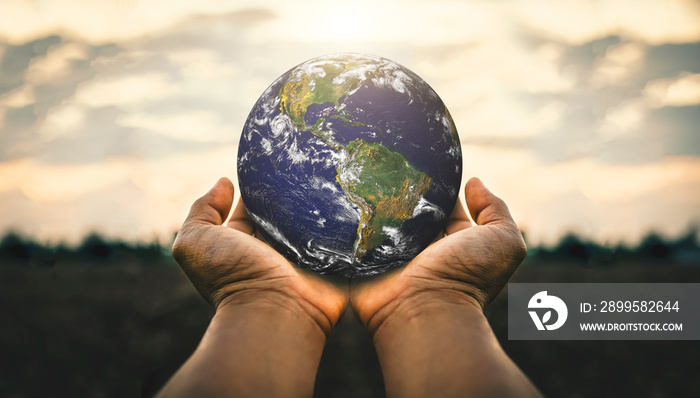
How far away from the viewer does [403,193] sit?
160 inches

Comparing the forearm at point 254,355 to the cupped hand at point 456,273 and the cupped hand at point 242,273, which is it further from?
the cupped hand at point 456,273

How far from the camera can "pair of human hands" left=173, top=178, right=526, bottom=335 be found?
4133mm

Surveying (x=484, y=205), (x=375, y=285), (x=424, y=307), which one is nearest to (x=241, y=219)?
(x=375, y=285)

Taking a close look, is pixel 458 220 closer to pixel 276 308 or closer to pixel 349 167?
pixel 349 167

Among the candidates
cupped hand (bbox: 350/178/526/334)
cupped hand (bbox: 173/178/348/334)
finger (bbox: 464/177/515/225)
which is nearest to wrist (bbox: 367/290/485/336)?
cupped hand (bbox: 350/178/526/334)

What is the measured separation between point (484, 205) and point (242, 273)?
275 cm

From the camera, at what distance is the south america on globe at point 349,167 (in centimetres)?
399

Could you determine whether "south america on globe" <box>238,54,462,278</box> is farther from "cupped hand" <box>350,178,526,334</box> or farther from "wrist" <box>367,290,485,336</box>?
"wrist" <box>367,290,485,336</box>

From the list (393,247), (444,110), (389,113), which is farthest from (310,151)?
(444,110)

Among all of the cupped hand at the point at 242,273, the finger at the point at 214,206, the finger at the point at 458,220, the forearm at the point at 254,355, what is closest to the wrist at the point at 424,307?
the cupped hand at the point at 242,273

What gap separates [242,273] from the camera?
4.19 metres

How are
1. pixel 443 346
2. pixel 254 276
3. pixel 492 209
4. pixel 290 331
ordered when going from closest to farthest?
pixel 443 346 < pixel 290 331 < pixel 254 276 < pixel 492 209

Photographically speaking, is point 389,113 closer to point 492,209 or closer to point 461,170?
point 461,170

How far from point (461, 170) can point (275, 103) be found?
2.19 m
